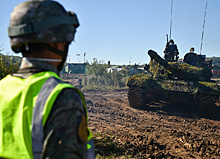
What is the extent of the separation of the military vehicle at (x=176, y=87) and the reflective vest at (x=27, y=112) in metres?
9.25

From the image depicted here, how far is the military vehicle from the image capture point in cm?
981

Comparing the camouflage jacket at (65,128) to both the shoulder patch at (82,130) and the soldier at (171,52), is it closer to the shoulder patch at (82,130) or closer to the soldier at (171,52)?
the shoulder patch at (82,130)

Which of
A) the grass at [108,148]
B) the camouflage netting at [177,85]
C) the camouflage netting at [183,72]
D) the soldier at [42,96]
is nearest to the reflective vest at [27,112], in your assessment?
the soldier at [42,96]

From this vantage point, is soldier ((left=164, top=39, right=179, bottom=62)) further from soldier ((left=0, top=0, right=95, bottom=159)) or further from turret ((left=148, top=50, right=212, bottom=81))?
soldier ((left=0, top=0, right=95, bottom=159))

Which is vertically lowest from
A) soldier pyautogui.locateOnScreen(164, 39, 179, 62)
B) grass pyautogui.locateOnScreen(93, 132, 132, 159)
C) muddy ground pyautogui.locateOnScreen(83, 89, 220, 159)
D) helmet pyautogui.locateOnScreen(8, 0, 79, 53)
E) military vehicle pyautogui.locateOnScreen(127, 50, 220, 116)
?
muddy ground pyautogui.locateOnScreen(83, 89, 220, 159)

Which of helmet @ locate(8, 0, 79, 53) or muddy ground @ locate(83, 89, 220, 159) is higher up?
helmet @ locate(8, 0, 79, 53)

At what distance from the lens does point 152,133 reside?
23.5ft

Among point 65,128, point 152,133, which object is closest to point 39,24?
point 65,128

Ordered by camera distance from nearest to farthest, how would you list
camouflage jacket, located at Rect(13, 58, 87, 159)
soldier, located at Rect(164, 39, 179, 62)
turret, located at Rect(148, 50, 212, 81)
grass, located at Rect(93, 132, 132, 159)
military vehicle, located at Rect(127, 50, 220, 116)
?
camouflage jacket, located at Rect(13, 58, 87, 159)
grass, located at Rect(93, 132, 132, 159)
military vehicle, located at Rect(127, 50, 220, 116)
turret, located at Rect(148, 50, 212, 81)
soldier, located at Rect(164, 39, 179, 62)

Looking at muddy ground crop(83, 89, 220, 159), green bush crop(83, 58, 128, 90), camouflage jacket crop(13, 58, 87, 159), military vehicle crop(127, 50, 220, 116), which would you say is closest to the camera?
camouflage jacket crop(13, 58, 87, 159)

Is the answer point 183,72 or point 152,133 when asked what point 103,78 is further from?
point 152,133

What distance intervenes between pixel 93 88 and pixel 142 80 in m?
8.55

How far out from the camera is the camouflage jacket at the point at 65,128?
1028 mm

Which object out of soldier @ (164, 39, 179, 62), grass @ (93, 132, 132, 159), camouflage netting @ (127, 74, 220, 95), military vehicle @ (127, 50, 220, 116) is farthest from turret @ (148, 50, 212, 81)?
grass @ (93, 132, 132, 159)
